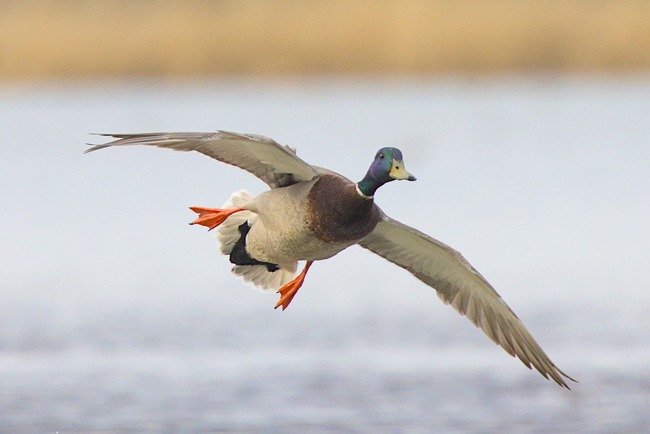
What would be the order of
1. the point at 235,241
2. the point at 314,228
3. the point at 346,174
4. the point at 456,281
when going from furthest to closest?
the point at 346,174 → the point at 235,241 → the point at 456,281 → the point at 314,228

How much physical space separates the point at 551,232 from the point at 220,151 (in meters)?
7.23

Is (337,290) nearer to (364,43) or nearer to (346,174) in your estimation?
(346,174)

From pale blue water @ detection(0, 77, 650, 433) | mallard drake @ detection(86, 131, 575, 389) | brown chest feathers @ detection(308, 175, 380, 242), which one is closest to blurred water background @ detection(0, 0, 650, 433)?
pale blue water @ detection(0, 77, 650, 433)

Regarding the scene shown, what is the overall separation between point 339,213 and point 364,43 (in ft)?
53.9

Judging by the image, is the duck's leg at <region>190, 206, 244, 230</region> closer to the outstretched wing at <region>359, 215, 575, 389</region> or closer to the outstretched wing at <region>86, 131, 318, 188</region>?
the outstretched wing at <region>86, 131, 318, 188</region>

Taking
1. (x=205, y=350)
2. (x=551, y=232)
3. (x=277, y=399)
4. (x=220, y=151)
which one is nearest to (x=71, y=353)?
(x=205, y=350)

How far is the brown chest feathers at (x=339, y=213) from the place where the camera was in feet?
21.6

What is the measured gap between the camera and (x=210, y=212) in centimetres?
737

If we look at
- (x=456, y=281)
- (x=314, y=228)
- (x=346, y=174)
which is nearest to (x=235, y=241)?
(x=314, y=228)

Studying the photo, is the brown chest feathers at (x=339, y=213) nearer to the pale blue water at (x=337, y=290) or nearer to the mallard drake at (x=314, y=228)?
the mallard drake at (x=314, y=228)

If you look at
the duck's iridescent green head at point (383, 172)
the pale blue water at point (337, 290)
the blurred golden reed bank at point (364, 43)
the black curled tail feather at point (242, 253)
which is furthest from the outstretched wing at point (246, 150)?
the blurred golden reed bank at point (364, 43)

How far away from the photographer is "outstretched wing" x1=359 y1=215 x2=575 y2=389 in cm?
724

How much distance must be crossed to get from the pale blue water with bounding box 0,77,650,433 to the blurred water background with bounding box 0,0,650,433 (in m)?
0.04

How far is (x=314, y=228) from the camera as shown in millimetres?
6648
